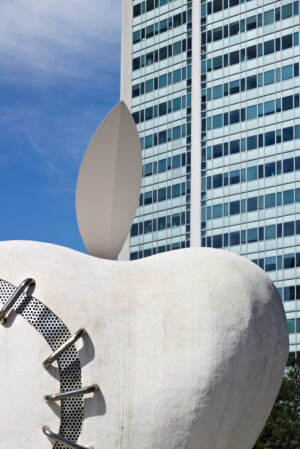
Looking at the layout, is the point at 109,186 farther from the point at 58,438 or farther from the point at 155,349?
the point at 58,438

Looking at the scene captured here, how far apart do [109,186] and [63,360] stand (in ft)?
13.7

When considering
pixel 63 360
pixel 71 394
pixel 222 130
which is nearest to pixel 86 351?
pixel 63 360

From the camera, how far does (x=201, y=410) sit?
1240 cm

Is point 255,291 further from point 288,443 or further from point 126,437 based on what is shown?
point 288,443

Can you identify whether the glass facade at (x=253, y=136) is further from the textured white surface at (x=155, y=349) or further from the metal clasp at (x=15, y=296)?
the metal clasp at (x=15, y=296)

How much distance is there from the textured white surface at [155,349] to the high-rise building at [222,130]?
49.8 m

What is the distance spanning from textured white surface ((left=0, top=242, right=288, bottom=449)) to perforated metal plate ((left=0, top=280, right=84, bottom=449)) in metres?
0.10

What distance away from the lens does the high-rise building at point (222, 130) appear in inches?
2581

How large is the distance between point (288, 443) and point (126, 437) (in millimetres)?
24373

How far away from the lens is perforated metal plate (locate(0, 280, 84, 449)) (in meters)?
12.1

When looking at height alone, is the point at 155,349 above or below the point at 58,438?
above

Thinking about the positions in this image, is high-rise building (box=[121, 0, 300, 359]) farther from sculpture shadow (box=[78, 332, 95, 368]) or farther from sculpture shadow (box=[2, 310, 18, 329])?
sculpture shadow (box=[2, 310, 18, 329])

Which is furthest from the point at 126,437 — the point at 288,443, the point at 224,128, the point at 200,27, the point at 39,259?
the point at 200,27

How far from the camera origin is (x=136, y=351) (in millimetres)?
12430
